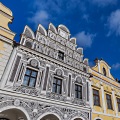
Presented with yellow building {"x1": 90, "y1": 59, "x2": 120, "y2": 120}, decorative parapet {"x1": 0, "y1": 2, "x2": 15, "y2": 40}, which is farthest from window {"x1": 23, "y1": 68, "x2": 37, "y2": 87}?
yellow building {"x1": 90, "y1": 59, "x2": 120, "y2": 120}

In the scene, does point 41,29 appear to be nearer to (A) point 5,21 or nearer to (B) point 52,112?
(A) point 5,21

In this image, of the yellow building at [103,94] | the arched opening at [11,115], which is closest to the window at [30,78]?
the arched opening at [11,115]

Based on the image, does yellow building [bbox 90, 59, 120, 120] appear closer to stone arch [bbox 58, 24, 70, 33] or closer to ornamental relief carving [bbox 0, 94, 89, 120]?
ornamental relief carving [bbox 0, 94, 89, 120]

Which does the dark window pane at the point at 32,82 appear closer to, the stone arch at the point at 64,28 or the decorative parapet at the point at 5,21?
the decorative parapet at the point at 5,21

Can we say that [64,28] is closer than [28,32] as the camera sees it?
No

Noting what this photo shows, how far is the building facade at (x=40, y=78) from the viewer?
7.96 metres

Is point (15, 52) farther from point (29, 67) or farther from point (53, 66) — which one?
point (53, 66)

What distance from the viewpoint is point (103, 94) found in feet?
45.8

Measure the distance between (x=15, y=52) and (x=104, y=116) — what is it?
11.4 m

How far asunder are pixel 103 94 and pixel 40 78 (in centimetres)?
860

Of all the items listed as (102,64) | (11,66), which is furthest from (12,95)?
(102,64)

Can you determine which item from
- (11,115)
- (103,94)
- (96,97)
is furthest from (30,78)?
(103,94)

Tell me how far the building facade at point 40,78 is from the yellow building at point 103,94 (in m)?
1.21

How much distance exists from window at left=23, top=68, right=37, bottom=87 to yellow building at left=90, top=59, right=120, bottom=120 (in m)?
6.73
